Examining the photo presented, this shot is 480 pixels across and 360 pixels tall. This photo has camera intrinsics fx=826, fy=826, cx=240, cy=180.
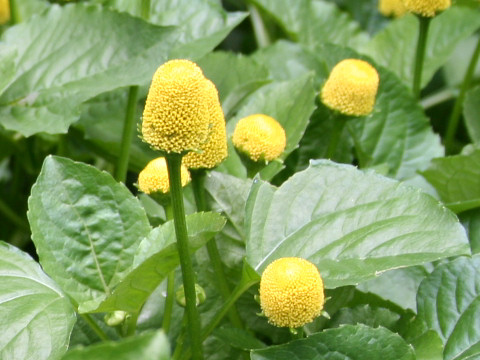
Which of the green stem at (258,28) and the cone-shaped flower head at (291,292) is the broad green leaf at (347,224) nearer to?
the cone-shaped flower head at (291,292)

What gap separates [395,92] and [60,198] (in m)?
0.55

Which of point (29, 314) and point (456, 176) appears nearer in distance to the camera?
point (29, 314)

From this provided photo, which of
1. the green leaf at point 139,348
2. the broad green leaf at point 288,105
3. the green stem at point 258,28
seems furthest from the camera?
the green stem at point 258,28

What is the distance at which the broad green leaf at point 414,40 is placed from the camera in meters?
1.37

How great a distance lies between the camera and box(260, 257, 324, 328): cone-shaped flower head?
27.3 inches

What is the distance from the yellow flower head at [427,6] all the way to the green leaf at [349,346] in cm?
51

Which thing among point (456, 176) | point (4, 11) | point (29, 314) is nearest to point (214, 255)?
point (29, 314)

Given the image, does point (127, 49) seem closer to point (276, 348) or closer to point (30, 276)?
point (30, 276)

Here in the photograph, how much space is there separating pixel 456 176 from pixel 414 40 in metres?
0.43

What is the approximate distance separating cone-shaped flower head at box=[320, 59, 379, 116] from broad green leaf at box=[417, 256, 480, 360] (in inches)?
9.2

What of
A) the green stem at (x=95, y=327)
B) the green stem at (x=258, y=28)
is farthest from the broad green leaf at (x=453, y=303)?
the green stem at (x=258, y=28)

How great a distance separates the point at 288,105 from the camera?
3.35 ft

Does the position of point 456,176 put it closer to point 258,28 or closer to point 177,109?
point 177,109

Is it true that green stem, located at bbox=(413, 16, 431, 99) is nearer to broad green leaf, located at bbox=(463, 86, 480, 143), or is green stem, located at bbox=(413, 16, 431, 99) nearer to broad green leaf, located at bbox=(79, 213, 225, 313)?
broad green leaf, located at bbox=(463, 86, 480, 143)
